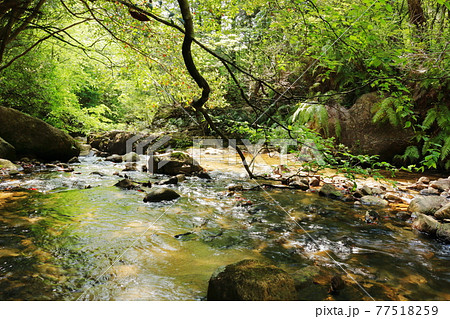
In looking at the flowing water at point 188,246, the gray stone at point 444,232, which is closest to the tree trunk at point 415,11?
the flowing water at point 188,246

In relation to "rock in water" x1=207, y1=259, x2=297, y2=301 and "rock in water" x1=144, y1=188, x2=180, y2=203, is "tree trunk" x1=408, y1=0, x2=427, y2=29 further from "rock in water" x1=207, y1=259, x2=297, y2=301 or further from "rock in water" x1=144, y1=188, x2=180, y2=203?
"rock in water" x1=207, y1=259, x2=297, y2=301

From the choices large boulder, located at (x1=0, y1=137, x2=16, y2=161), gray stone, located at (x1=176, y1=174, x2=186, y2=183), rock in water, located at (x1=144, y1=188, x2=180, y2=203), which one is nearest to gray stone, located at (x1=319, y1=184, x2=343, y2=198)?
rock in water, located at (x1=144, y1=188, x2=180, y2=203)

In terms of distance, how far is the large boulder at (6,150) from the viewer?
7.68 meters

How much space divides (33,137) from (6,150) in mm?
924

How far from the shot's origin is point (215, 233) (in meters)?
3.73

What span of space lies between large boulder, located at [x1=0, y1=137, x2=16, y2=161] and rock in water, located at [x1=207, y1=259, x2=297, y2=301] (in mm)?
8923

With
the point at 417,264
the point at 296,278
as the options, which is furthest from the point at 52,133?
the point at 417,264

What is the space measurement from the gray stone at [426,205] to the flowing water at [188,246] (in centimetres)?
46

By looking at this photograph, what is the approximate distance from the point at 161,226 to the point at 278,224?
195 centimetres

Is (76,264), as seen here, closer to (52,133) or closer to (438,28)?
(52,133)

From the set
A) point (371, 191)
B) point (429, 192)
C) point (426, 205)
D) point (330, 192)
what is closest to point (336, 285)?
point (426, 205)

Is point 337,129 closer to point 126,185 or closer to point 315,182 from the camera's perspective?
point 315,182

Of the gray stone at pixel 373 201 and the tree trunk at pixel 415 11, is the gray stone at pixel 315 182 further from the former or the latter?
the tree trunk at pixel 415 11

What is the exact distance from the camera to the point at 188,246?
3250 mm
